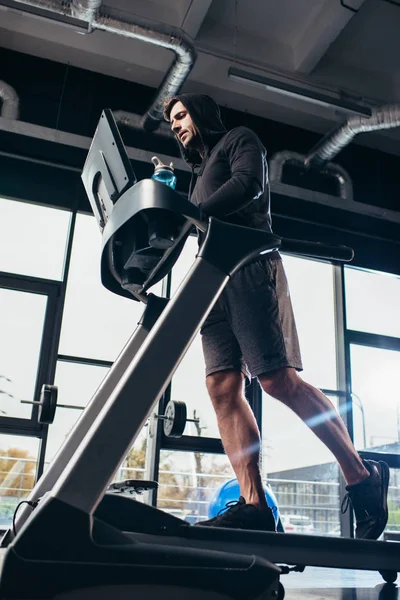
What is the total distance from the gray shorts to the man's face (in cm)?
46

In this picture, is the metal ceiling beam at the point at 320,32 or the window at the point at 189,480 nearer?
the metal ceiling beam at the point at 320,32

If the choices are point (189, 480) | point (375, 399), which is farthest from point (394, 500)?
point (189, 480)

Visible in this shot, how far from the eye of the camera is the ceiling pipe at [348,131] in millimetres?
4195

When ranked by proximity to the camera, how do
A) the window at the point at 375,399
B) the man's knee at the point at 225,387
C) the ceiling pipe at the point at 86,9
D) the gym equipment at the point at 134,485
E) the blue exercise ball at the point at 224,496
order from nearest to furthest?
the gym equipment at the point at 134,485 → the man's knee at the point at 225,387 → the blue exercise ball at the point at 224,496 → the ceiling pipe at the point at 86,9 → the window at the point at 375,399

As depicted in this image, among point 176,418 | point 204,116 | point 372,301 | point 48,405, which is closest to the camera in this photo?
point 204,116

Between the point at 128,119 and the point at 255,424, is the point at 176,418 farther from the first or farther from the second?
the point at 128,119

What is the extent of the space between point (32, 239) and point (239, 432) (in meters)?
2.98

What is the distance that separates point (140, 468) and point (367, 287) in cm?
242

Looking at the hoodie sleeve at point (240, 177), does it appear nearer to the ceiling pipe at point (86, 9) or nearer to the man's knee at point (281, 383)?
the man's knee at point (281, 383)

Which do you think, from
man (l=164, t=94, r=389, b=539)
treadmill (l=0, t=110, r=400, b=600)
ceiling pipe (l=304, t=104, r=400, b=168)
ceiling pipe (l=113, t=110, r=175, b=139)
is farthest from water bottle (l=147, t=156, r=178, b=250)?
ceiling pipe (l=304, t=104, r=400, b=168)

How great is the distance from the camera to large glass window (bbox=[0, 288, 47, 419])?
146 inches

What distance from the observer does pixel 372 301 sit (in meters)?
5.04

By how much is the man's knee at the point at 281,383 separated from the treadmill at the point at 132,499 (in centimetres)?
32

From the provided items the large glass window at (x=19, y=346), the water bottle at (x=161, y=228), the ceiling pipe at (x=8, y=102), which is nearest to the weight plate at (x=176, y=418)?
the water bottle at (x=161, y=228)
